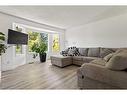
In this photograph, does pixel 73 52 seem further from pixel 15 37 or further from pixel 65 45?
pixel 15 37

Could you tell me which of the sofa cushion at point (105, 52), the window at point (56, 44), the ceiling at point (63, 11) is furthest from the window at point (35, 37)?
the sofa cushion at point (105, 52)

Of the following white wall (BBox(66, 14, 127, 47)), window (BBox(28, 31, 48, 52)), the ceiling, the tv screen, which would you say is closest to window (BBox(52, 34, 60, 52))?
window (BBox(28, 31, 48, 52))

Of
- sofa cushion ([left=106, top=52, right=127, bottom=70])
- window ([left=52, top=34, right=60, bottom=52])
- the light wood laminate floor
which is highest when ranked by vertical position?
window ([left=52, top=34, right=60, bottom=52])

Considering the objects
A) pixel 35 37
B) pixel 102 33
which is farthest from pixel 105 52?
pixel 35 37

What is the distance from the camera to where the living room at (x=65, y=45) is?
85.3 inches

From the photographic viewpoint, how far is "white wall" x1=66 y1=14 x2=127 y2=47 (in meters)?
3.80

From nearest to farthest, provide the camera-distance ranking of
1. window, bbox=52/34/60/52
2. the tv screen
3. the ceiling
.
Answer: the ceiling, the tv screen, window, bbox=52/34/60/52

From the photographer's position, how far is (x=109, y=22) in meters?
4.19

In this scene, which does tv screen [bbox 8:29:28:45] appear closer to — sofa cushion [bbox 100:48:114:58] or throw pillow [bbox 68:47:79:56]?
throw pillow [bbox 68:47:79:56]

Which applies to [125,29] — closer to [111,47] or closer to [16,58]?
[111,47]

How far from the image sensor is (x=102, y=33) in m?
4.48

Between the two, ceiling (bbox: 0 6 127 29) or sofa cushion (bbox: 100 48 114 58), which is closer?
ceiling (bbox: 0 6 127 29)

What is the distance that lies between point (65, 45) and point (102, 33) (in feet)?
9.03
